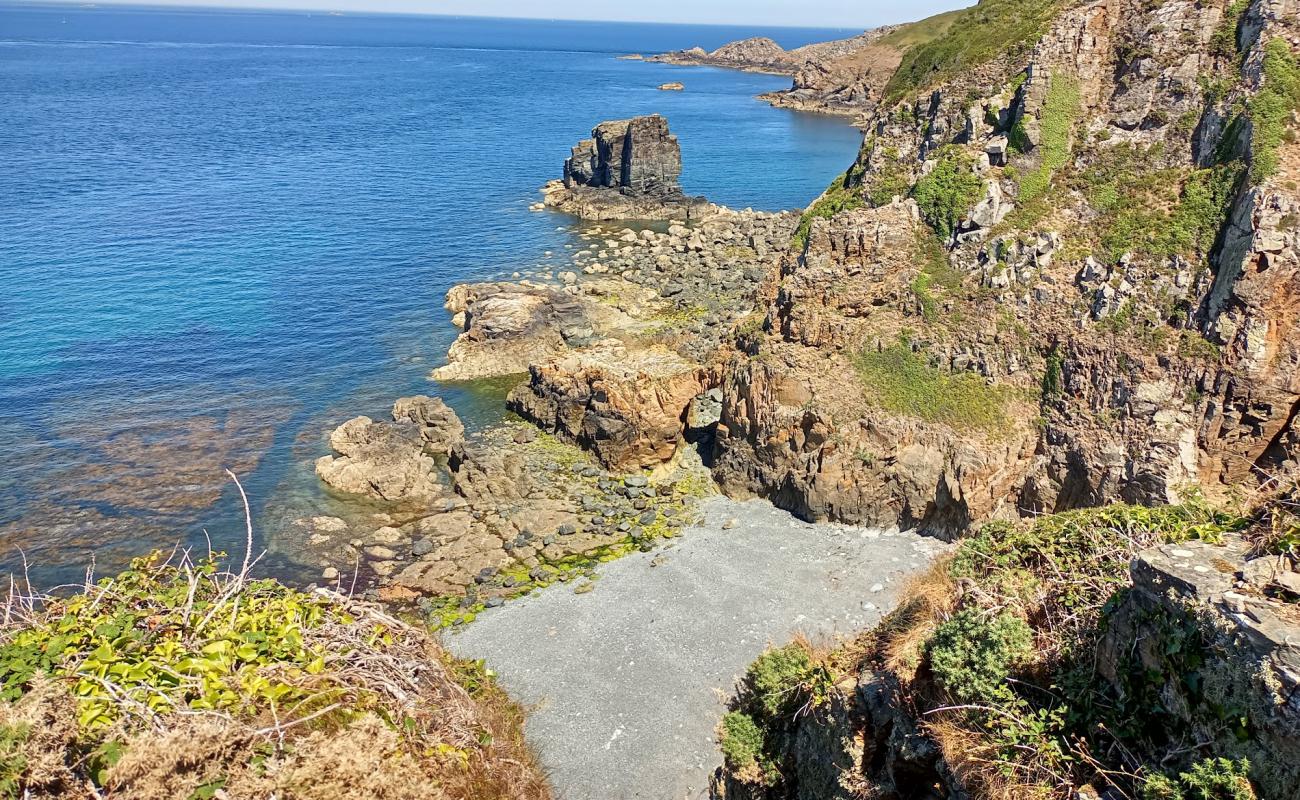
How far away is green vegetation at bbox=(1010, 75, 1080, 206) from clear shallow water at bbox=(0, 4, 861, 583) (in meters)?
28.2

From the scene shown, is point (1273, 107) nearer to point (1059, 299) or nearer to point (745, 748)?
point (1059, 299)

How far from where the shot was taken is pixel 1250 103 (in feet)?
92.1

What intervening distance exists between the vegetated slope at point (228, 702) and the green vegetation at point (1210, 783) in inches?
303

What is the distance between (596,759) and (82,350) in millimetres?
44756

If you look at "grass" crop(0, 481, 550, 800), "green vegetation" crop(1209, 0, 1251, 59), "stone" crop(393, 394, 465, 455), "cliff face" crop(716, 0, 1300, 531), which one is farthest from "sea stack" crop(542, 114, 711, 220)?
"grass" crop(0, 481, 550, 800)

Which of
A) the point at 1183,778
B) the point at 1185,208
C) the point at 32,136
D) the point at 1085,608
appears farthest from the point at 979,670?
the point at 32,136

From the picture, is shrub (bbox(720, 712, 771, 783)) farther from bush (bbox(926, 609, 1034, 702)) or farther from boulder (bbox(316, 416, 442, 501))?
boulder (bbox(316, 416, 442, 501))

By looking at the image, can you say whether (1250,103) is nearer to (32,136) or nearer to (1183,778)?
A: (1183,778)

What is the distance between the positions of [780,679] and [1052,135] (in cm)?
Result: 2799

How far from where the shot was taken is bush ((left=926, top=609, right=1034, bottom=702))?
10523mm

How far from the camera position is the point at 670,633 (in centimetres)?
2556

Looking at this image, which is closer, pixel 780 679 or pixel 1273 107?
pixel 780 679

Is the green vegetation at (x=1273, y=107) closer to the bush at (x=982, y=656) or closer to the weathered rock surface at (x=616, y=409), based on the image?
the weathered rock surface at (x=616, y=409)

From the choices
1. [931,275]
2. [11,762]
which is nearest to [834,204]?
[931,275]
